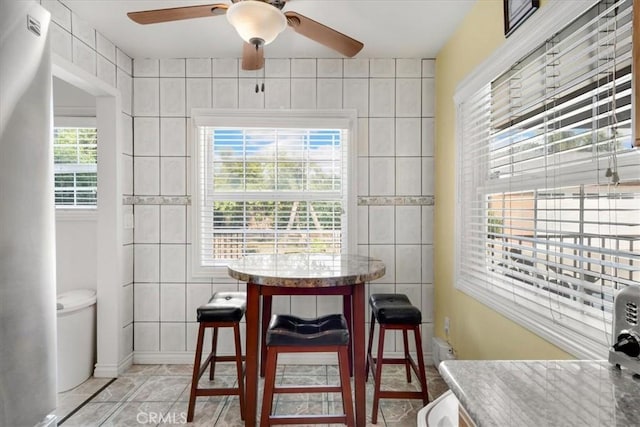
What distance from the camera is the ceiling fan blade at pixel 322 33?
1.59 metres

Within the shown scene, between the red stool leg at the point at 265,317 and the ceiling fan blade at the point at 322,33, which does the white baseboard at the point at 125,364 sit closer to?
the red stool leg at the point at 265,317

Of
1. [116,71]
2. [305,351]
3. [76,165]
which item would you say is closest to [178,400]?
[305,351]

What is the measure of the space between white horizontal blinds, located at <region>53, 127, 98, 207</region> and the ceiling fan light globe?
2.08 meters

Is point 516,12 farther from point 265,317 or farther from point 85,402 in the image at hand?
point 85,402

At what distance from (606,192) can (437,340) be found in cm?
179

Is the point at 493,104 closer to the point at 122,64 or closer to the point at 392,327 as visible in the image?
the point at 392,327

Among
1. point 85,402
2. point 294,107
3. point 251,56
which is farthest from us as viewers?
point 294,107

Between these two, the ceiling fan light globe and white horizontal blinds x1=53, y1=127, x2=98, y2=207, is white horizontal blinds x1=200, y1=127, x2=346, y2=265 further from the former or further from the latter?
the ceiling fan light globe

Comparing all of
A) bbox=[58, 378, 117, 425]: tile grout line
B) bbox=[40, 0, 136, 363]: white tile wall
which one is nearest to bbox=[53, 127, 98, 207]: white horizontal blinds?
bbox=[40, 0, 136, 363]: white tile wall

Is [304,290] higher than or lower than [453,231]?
lower

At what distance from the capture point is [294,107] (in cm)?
267

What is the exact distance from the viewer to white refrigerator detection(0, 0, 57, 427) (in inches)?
32.8

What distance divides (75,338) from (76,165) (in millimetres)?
1396

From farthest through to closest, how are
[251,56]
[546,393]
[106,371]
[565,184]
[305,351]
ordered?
[106,371], [251,56], [305,351], [565,184], [546,393]
